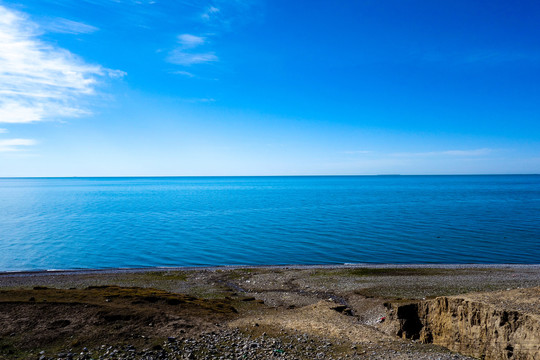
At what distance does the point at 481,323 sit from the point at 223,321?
16.0 meters

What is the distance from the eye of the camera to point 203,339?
1969 centimetres

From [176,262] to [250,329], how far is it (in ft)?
119

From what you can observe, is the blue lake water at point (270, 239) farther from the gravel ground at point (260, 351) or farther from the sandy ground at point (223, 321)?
the gravel ground at point (260, 351)

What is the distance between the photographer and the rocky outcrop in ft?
50.9

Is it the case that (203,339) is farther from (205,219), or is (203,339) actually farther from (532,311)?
(205,219)

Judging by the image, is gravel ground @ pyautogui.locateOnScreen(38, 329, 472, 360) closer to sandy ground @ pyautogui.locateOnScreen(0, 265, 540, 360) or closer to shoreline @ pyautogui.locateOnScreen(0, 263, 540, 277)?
sandy ground @ pyautogui.locateOnScreen(0, 265, 540, 360)

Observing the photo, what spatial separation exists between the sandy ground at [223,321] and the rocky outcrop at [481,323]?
890 mm

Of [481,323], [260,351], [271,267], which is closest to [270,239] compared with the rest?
[271,267]

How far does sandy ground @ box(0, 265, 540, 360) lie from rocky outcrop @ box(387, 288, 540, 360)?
0.89m

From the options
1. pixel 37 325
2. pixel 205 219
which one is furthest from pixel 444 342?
pixel 205 219

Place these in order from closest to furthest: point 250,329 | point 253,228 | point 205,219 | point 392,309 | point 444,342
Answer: point 444,342 < point 250,329 < point 392,309 < point 253,228 < point 205,219

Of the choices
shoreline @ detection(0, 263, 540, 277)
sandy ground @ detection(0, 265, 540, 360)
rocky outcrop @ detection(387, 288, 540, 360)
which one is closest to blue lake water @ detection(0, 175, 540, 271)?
shoreline @ detection(0, 263, 540, 277)

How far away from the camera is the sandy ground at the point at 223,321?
17953mm

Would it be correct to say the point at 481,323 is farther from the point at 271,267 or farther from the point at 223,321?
the point at 271,267
